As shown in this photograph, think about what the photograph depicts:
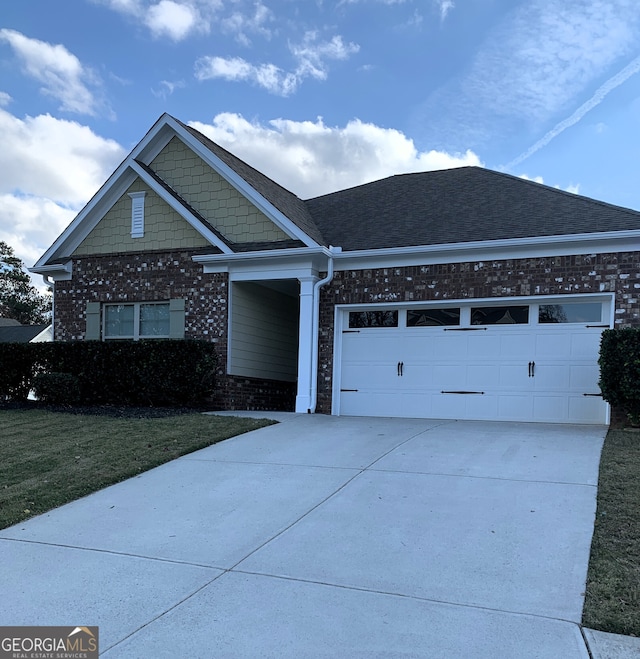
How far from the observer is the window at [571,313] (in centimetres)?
1055

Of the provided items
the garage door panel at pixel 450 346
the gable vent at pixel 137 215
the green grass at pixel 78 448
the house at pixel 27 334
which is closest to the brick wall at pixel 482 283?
the garage door panel at pixel 450 346

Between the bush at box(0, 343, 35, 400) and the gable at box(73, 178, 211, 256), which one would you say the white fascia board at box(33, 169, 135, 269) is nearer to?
the gable at box(73, 178, 211, 256)

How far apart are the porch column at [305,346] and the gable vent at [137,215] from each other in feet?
13.4

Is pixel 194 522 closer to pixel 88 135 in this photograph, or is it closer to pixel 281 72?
pixel 281 72

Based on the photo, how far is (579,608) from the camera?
12.1 feet

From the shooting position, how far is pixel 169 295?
42.8 feet

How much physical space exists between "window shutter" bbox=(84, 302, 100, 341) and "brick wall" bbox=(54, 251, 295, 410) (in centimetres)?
16

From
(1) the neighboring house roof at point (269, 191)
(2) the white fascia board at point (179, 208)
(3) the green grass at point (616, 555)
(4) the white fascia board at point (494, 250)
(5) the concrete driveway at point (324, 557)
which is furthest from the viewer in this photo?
(1) the neighboring house roof at point (269, 191)

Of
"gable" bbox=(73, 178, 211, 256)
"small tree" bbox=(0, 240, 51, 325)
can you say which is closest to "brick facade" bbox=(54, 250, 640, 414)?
"gable" bbox=(73, 178, 211, 256)

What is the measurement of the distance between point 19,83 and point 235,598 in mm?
14579

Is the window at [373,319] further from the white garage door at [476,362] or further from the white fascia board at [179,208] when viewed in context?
the white fascia board at [179,208]

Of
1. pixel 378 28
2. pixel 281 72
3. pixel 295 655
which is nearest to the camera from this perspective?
pixel 295 655

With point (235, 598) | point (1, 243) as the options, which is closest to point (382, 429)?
point (235, 598)

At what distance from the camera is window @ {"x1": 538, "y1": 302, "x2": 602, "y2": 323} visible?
10.5 m
